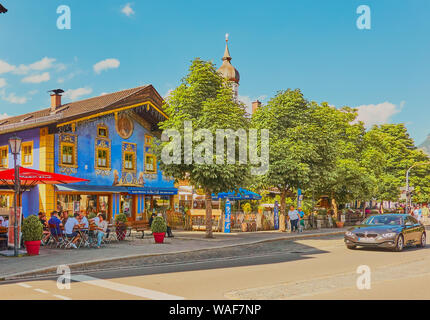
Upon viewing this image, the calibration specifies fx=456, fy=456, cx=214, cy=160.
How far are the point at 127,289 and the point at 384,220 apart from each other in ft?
41.0

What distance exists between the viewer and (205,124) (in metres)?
21.2

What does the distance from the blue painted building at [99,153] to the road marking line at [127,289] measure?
45.0ft

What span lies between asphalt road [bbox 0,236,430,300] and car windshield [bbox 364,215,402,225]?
175 cm

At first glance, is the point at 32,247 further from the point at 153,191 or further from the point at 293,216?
the point at 293,216

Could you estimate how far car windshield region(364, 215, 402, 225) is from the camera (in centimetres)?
1799

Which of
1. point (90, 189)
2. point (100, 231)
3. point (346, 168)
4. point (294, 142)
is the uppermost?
point (294, 142)

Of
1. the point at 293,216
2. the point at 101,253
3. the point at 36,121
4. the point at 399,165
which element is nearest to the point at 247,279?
the point at 101,253

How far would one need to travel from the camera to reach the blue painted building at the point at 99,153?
25.9 m

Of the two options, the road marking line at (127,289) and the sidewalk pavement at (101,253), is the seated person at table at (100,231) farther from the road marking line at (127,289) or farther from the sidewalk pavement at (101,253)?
the road marking line at (127,289)

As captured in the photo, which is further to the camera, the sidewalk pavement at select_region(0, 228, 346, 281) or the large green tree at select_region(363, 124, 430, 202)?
the large green tree at select_region(363, 124, 430, 202)

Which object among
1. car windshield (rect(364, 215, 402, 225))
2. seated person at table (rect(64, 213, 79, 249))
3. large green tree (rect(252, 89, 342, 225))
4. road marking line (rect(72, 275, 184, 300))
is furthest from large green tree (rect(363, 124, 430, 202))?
road marking line (rect(72, 275, 184, 300))

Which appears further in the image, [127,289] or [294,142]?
[294,142]

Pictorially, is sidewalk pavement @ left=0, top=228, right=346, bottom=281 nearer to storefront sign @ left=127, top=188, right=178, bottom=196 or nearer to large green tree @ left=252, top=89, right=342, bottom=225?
large green tree @ left=252, top=89, right=342, bottom=225
